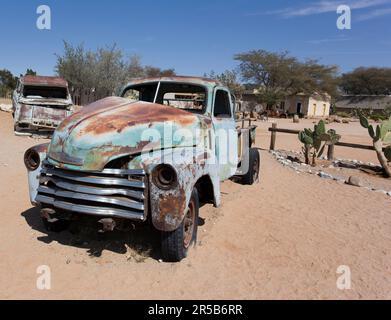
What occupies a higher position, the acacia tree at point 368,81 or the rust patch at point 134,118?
the acacia tree at point 368,81

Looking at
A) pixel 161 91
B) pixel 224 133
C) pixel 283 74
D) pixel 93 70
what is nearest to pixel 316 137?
pixel 224 133

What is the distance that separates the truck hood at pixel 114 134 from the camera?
375 centimetres

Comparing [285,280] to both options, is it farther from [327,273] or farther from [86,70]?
[86,70]

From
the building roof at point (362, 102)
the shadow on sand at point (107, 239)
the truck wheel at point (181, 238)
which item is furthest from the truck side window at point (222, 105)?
the building roof at point (362, 102)

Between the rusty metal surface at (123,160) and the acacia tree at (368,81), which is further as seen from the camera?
the acacia tree at (368,81)

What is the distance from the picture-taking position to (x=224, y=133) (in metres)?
5.46

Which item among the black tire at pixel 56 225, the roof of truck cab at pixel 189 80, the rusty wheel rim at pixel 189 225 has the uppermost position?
the roof of truck cab at pixel 189 80

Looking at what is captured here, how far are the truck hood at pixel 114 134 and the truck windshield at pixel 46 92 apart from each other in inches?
447

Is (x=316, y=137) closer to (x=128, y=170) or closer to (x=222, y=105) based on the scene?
(x=222, y=105)

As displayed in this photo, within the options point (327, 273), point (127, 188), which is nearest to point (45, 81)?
point (127, 188)

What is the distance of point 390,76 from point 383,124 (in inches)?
2364

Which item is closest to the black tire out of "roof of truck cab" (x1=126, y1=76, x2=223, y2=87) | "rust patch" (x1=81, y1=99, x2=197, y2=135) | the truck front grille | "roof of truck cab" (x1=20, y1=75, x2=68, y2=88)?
the truck front grille

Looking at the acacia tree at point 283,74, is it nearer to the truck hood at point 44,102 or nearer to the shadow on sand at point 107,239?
the truck hood at point 44,102

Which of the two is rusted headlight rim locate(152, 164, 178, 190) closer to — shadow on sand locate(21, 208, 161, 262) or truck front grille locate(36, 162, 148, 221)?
truck front grille locate(36, 162, 148, 221)
